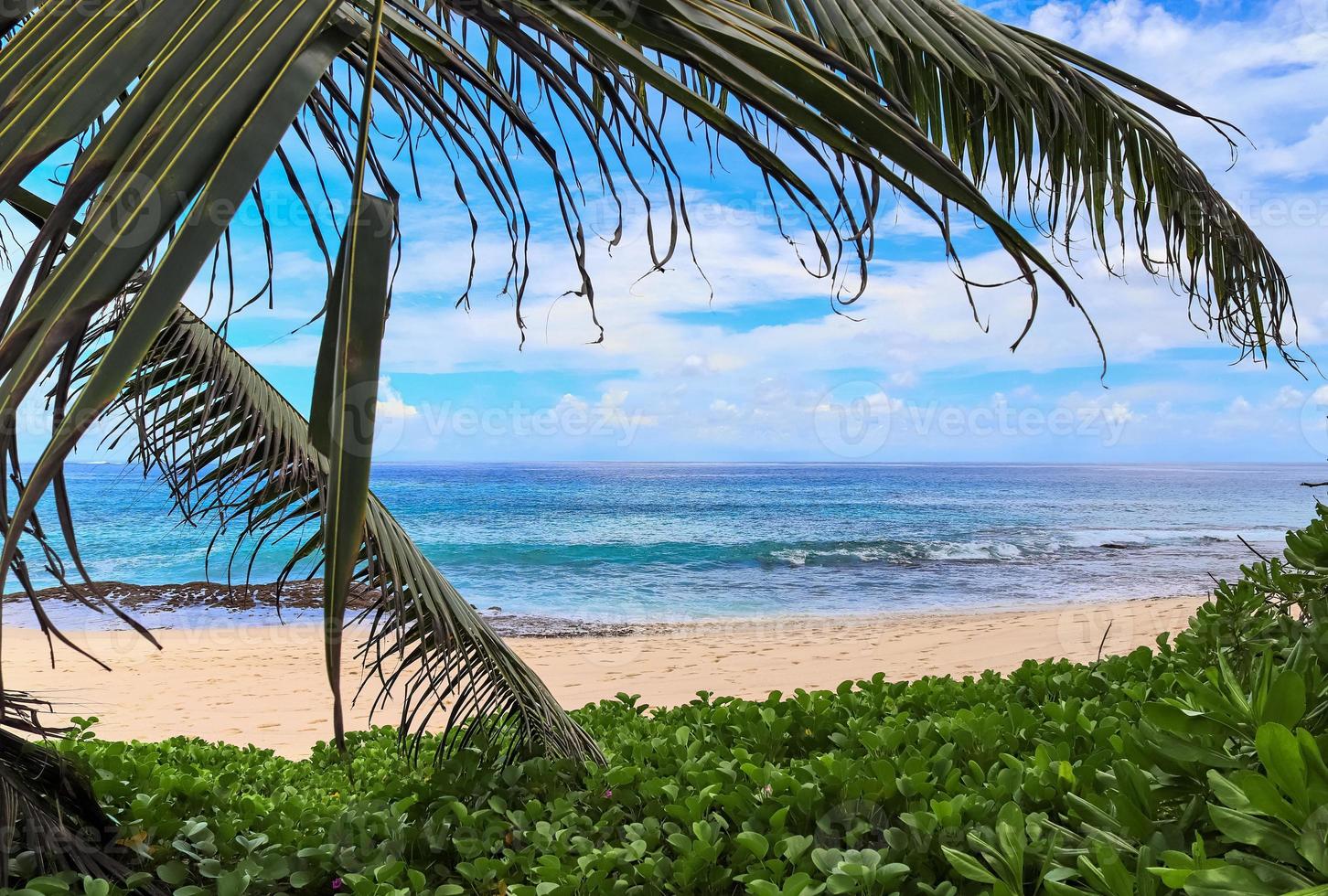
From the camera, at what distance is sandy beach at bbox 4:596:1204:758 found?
27.2ft

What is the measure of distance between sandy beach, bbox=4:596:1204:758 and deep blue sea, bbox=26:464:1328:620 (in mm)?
2034

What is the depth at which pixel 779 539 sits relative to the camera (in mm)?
30453

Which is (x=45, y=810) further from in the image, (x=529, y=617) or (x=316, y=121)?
(x=529, y=617)

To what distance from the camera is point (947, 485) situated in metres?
49.1

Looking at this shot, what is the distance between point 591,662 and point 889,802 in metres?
9.40

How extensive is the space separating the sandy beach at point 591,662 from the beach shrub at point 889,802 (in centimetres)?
484

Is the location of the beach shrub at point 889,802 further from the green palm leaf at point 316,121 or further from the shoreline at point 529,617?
the shoreline at point 529,617

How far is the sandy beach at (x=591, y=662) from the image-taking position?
8281 mm

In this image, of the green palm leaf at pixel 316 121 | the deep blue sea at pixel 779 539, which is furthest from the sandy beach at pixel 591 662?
the green palm leaf at pixel 316 121

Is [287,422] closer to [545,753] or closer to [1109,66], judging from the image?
[545,753]

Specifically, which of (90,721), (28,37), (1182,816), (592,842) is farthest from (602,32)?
(90,721)

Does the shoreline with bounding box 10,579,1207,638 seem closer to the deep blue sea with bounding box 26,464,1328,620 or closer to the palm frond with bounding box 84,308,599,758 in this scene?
the deep blue sea with bounding box 26,464,1328,620

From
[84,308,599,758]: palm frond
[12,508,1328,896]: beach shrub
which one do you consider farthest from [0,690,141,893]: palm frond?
[84,308,599,758]: palm frond

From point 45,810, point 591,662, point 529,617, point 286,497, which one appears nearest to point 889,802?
point 45,810
